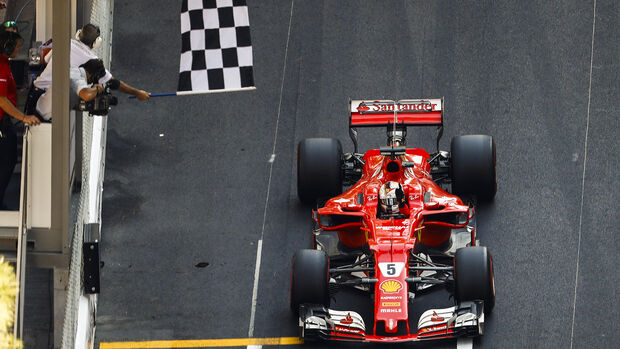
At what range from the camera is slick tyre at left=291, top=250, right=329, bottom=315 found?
45.6ft

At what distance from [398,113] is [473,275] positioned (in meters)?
2.51

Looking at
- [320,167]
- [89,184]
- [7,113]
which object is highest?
[7,113]

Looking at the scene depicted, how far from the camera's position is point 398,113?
610 inches

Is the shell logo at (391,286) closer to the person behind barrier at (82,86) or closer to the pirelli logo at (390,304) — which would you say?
the pirelli logo at (390,304)

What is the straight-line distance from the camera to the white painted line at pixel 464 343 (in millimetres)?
14008

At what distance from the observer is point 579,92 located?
1722 centimetres

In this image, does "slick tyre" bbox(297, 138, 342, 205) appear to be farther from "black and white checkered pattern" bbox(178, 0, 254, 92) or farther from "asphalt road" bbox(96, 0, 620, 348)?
"black and white checkered pattern" bbox(178, 0, 254, 92)

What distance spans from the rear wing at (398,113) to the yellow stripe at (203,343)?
2771mm

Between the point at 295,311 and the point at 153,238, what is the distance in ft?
7.77

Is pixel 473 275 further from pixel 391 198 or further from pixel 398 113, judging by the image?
pixel 398 113

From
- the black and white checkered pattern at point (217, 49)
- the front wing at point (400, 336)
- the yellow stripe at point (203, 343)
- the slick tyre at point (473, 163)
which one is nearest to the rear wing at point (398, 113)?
the slick tyre at point (473, 163)

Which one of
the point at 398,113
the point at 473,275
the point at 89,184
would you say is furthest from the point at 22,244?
the point at 398,113

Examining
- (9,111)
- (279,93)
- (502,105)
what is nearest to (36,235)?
(9,111)

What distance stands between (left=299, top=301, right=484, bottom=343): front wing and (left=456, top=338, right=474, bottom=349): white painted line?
7.1 inches
